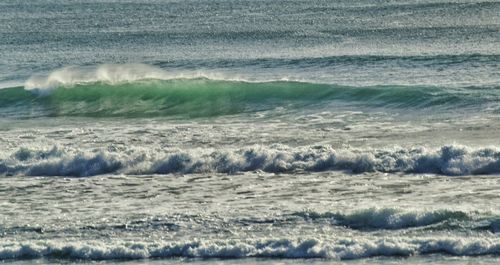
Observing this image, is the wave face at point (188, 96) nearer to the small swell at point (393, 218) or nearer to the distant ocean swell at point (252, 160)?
the distant ocean swell at point (252, 160)

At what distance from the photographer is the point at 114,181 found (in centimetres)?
1970

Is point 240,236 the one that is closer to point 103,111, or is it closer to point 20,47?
point 103,111

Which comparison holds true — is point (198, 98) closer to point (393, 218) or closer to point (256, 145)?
point (256, 145)

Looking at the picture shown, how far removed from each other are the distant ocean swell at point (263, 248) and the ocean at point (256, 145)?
0.02 metres

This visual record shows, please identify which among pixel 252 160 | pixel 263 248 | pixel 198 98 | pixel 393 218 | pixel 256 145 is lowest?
pixel 263 248

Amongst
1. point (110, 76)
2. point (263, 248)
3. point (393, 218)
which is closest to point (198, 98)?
point (110, 76)

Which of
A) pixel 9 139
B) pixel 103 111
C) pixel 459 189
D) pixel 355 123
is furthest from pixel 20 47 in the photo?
pixel 459 189

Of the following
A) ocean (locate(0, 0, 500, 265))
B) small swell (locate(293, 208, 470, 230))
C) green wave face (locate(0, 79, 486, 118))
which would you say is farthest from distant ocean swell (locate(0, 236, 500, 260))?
green wave face (locate(0, 79, 486, 118))

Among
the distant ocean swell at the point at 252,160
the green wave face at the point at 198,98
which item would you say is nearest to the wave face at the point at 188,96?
the green wave face at the point at 198,98

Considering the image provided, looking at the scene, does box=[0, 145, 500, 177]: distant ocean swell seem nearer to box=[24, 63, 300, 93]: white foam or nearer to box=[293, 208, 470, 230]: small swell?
box=[293, 208, 470, 230]: small swell

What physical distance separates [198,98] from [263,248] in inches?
591

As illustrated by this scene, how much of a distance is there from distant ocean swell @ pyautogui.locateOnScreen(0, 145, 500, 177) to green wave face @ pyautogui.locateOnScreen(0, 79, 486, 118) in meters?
6.19

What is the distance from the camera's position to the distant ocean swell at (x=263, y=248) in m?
14.4

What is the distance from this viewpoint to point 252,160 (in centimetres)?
2030
